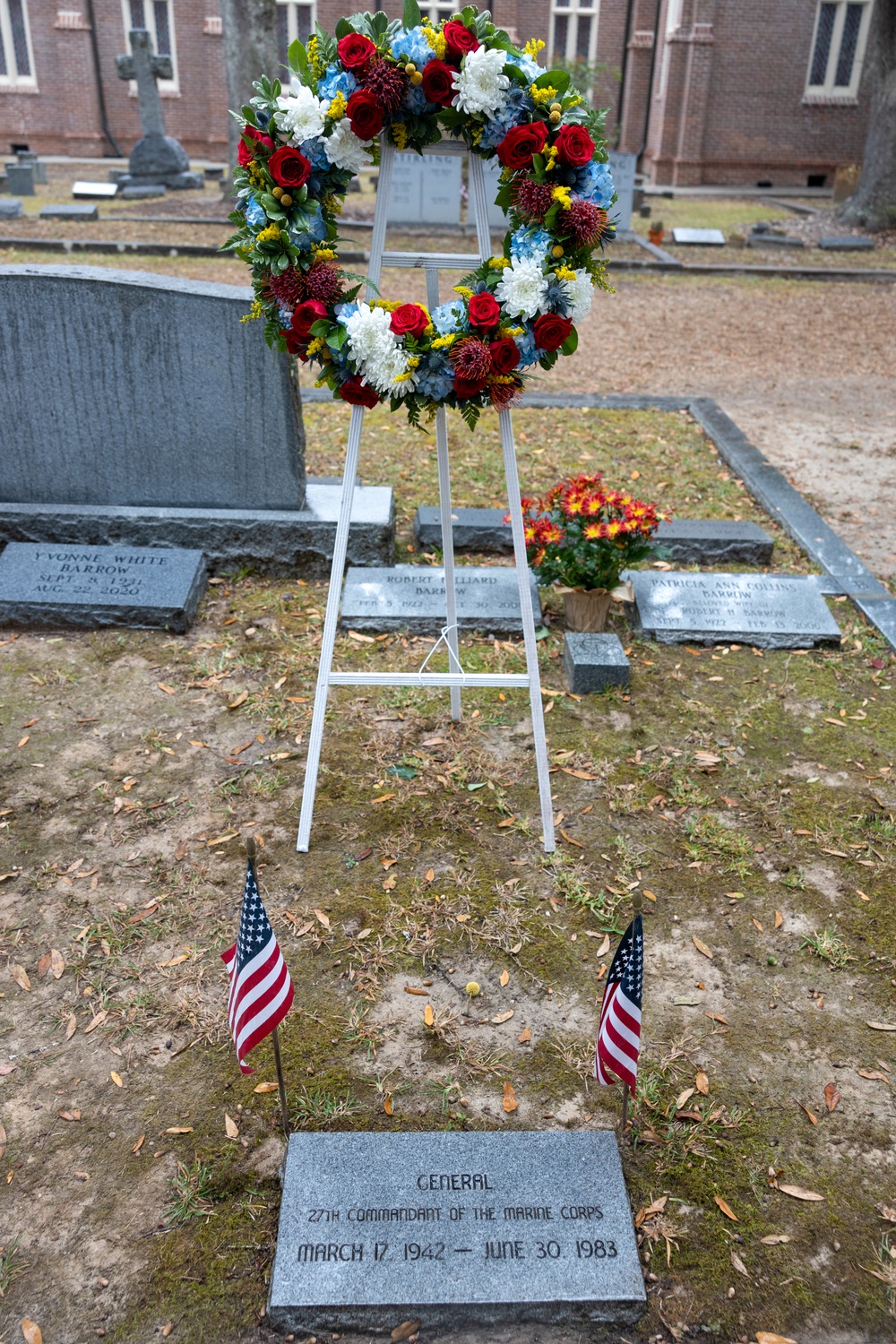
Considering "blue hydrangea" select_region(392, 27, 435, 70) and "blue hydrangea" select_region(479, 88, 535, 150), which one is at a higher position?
"blue hydrangea" select_region(392, 27, 435, 70)

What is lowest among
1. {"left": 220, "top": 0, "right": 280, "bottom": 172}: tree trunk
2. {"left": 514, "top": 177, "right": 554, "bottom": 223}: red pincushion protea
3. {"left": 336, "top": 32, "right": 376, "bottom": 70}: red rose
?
{"left": 514, "top": 177, "right": 554, "bottom": 223}: red pincushion protea

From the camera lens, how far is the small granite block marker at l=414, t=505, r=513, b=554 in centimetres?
613

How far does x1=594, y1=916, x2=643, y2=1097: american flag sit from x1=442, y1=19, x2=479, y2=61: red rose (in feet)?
8.42

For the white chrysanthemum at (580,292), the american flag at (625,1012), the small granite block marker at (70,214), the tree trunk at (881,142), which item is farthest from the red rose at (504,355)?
the tree trunk at (881,142)

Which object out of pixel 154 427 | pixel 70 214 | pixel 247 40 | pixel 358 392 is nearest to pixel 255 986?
pixel 358 392

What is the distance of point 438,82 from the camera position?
9.80 feet

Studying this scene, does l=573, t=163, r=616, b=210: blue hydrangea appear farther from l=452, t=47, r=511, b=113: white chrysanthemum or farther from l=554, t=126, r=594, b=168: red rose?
l=452, t=47, r=511, b=113: white chrysanthemum

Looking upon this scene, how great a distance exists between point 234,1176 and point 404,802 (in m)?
1.71

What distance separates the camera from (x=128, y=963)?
3285mm

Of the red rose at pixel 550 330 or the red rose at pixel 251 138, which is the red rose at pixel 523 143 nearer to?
the red rose at pixel 550 330

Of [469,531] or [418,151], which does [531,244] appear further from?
[469,531]

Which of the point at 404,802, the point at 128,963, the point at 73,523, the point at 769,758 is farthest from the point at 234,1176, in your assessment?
the point at 73,523

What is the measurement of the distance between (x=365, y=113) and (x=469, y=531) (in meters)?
3.36

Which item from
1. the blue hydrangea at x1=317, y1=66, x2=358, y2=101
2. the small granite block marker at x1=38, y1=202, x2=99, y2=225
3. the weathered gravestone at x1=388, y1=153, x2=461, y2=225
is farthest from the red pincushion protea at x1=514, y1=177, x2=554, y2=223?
the small granite block marker at x1=38, y1=202, x2=99, y2=225
